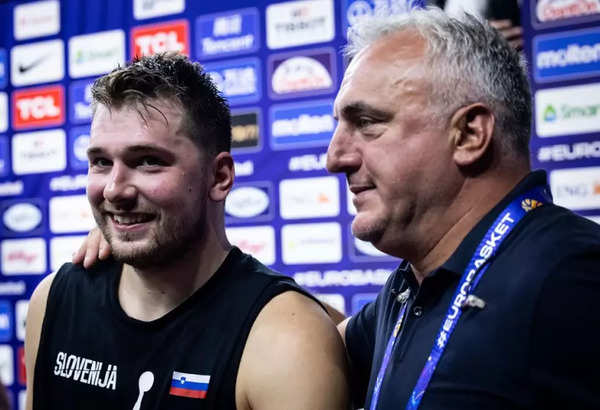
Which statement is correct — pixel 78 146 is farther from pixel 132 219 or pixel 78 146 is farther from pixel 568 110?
pixel 568 110

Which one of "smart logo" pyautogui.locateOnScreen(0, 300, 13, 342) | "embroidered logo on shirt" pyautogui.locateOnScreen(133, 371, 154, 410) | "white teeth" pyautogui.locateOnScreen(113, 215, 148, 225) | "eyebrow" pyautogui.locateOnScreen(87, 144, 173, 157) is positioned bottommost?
"smart logo" pyautogui.locateOnScreen(0, 300, 13, 342)

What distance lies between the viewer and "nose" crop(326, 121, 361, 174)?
3.78ft

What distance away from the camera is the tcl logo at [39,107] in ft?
10.6

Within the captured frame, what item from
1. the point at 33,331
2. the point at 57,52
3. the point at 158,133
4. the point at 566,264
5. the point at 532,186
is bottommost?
the point at 33,331

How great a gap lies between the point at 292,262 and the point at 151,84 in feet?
4.85

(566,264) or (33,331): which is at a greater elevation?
(566,264)

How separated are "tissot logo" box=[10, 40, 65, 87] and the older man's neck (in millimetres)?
2568

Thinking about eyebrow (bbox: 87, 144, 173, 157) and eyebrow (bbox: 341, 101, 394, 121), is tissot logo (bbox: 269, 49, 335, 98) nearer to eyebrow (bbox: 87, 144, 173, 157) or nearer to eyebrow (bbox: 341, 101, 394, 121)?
→ eyebrow (bbox: 87, 144, 173, 157)

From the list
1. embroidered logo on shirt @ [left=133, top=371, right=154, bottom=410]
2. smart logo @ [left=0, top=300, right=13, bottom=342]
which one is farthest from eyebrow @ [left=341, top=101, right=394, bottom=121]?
smart logo @ [left=0, top=300, right=13, bottom=342]

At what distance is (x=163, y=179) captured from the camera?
1.32 m

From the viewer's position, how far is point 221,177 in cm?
144

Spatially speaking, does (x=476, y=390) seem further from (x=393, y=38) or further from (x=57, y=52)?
(x=57, y=52)

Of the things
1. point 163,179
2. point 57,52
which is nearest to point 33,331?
point 163,179

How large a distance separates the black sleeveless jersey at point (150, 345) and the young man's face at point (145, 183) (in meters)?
0.13
